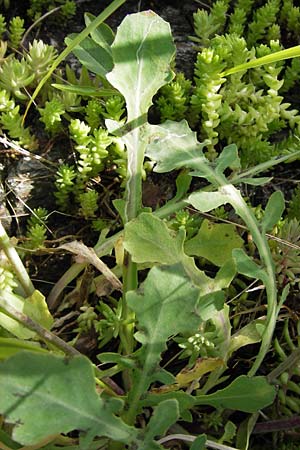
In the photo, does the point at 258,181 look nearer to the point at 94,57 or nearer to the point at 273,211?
the point at 273,211

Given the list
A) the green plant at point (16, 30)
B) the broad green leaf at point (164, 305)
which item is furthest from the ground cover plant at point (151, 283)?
the green plant at point (16, 30)

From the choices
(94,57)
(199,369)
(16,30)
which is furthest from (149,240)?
(16,30)

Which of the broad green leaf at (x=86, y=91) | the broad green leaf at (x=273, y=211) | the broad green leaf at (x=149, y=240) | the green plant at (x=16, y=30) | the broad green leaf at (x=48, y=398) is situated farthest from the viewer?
the green plant at (x=16, y=30)

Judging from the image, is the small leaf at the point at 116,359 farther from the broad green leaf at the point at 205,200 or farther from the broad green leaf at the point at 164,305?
the broad green leaf at the point at 205,200

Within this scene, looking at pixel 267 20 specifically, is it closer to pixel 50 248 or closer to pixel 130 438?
pixel 50 248

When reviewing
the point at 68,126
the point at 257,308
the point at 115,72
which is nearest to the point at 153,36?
the point at 115,72

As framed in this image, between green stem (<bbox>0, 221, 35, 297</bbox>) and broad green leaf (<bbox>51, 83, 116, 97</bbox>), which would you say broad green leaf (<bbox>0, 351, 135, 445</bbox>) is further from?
broad green leaf (<bbox>51, 83, 116, 97</bbox>)

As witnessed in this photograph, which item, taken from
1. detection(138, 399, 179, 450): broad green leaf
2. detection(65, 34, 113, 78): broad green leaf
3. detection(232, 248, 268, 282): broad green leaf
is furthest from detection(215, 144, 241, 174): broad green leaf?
detection(138, 399, 179, 450): broad green leaf

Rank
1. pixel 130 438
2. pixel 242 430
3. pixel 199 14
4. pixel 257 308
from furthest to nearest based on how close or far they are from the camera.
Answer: pixel 199 14
pixel 257 308
pixel 242 430
pixel 130 438
